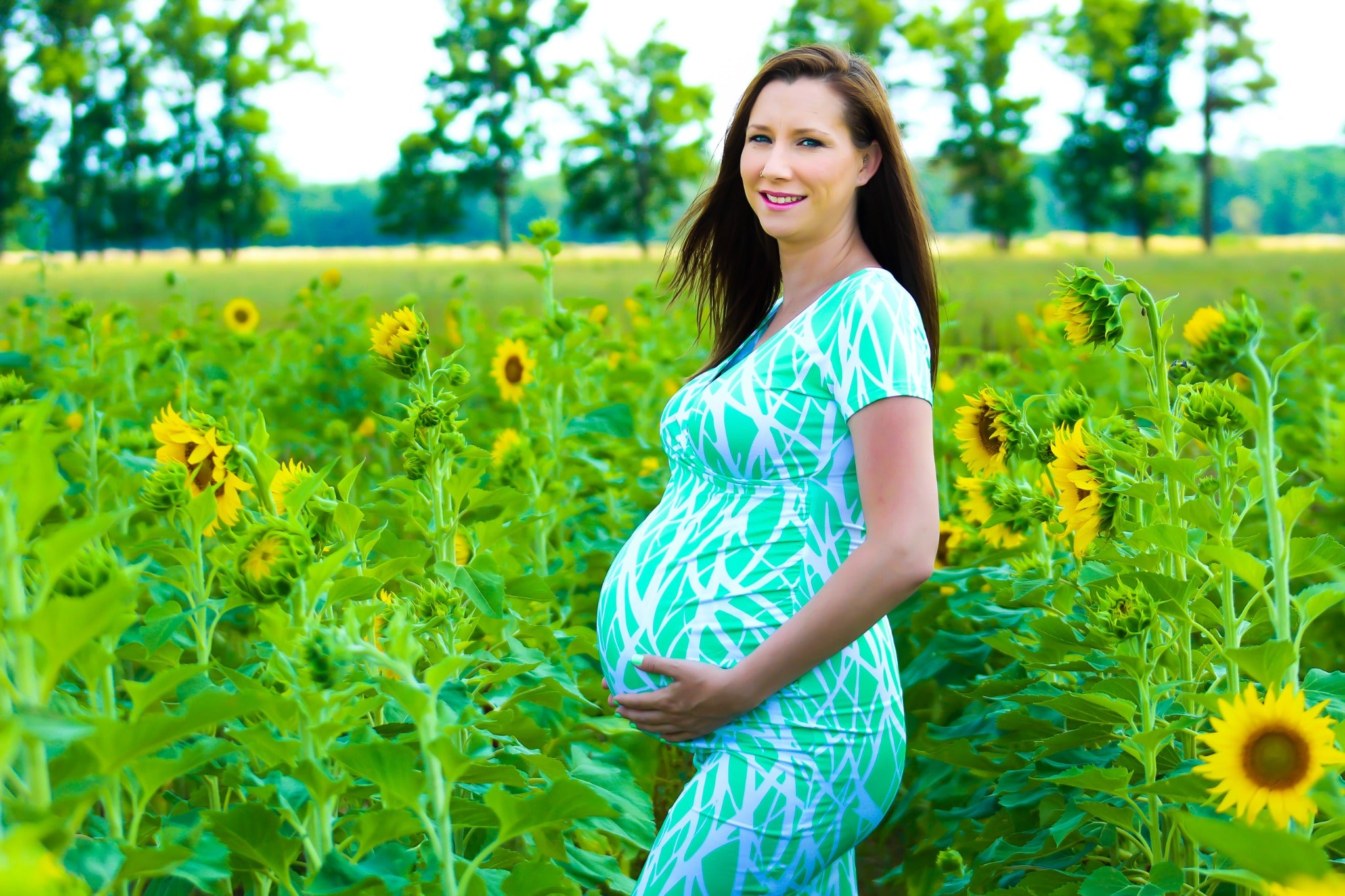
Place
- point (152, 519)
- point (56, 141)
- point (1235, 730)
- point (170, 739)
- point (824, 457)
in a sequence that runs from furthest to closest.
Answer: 1. point (56, 141)
2. point (152, 519)
3. point (824, 457)
4. point (1235, 730)
5. point (170, 739)

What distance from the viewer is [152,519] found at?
104 inches

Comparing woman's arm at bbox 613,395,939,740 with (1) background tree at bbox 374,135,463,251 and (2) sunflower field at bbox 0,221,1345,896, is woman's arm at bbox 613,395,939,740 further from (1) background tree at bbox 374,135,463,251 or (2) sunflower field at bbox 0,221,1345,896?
(1) background tree at bbox 374,135,463,251

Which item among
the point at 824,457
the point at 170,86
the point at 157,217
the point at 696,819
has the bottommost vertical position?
the point at 696,819

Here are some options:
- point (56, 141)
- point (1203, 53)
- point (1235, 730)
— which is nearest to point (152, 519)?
point (1235, 730)

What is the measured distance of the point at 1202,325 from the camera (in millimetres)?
1287

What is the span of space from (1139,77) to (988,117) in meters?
3.98

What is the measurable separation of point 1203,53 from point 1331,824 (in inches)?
1285

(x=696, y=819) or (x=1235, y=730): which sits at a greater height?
(x=1235, y=730)

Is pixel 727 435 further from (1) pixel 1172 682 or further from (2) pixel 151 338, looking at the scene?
(2) pixel 151 338

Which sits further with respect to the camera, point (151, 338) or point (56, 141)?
point (56, 141)

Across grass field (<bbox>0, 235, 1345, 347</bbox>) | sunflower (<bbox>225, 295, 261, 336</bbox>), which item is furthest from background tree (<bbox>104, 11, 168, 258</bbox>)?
sunflower (<bbox>225, 295, 261, 336</bbox>)

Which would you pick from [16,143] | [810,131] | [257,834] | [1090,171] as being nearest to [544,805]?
[257,834]

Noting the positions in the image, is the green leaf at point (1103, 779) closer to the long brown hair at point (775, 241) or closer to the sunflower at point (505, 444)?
the long brown hair at point (775, 241)

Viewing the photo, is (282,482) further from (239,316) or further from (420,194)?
(420,194)
